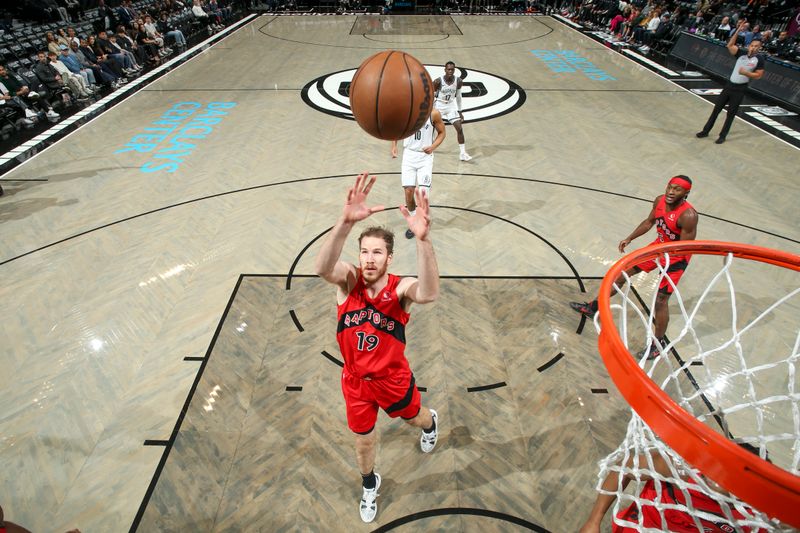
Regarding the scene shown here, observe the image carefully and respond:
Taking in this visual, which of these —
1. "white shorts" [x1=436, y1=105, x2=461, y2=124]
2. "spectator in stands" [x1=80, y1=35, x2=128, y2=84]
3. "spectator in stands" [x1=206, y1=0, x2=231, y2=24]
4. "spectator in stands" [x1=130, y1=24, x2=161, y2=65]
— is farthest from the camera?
"spectator in stands" [x1=206, y1=0, x2=231, y2=24]

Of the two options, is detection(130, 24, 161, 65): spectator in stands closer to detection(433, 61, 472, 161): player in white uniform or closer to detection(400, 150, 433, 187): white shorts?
detection(433, 61, 472, 161): player in white uniform

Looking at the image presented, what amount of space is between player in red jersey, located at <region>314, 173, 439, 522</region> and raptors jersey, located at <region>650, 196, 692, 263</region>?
2396mm

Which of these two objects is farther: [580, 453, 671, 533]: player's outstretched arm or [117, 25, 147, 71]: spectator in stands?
[117, 25, 147, 71]: spectator in stands

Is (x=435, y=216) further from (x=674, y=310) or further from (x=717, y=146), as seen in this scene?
(x=717, y=146)

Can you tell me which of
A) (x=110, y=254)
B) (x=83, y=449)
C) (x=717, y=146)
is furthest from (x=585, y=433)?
(x=717, y=146)

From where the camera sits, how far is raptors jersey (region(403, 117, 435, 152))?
4.64 m

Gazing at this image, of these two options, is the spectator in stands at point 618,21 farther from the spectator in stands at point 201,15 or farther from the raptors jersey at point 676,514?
the raptors jersey at point 676,514

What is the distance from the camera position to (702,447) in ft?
4.33

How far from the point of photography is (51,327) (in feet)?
13.4

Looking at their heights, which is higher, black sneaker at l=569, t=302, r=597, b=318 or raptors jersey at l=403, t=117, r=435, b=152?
raptors jersey at l=403, t=117, r=435, b=152

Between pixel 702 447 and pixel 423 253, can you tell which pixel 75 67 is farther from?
pixel 702 447

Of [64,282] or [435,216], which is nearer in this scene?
[64,282]

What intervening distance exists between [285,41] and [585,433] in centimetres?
1468

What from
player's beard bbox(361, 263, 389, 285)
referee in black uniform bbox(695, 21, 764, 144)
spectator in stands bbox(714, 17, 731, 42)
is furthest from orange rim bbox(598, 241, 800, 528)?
spectator in stands bbox(714, 17, 731, 42)
